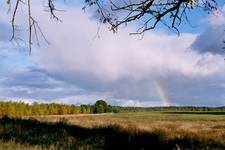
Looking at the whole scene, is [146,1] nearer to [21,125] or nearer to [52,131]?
[52,131]

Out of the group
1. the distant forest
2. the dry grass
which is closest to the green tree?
the distant forest

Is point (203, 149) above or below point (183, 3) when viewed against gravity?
below

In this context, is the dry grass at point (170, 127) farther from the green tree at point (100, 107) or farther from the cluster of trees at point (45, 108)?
the green tree at point (100, 107)

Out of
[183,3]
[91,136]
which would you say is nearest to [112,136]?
[91,136]

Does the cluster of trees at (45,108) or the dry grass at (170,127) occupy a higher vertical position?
the cluster of trees at (45,108)

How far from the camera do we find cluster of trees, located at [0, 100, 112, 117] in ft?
443

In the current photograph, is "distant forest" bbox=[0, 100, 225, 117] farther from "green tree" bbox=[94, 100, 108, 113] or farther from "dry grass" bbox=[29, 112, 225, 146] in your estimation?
"dry grass" bbox=[29, 112, 225, 146]

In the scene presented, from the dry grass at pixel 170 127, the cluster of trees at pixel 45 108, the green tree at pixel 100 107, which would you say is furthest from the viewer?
the green tree at pixel 100 107

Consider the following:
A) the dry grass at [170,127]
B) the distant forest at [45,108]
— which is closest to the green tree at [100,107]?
the distant forest at [45,108]

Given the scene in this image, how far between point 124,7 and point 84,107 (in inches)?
6848

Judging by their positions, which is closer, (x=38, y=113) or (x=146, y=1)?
(x=146, y=1)

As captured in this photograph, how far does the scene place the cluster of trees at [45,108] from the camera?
135 meters

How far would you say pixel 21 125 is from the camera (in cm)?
2106

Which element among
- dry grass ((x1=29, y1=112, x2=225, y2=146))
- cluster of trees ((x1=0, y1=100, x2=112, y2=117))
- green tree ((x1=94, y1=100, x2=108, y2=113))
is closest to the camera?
dry grass ((x1=29, y1=112, x2=225, y2=146))
